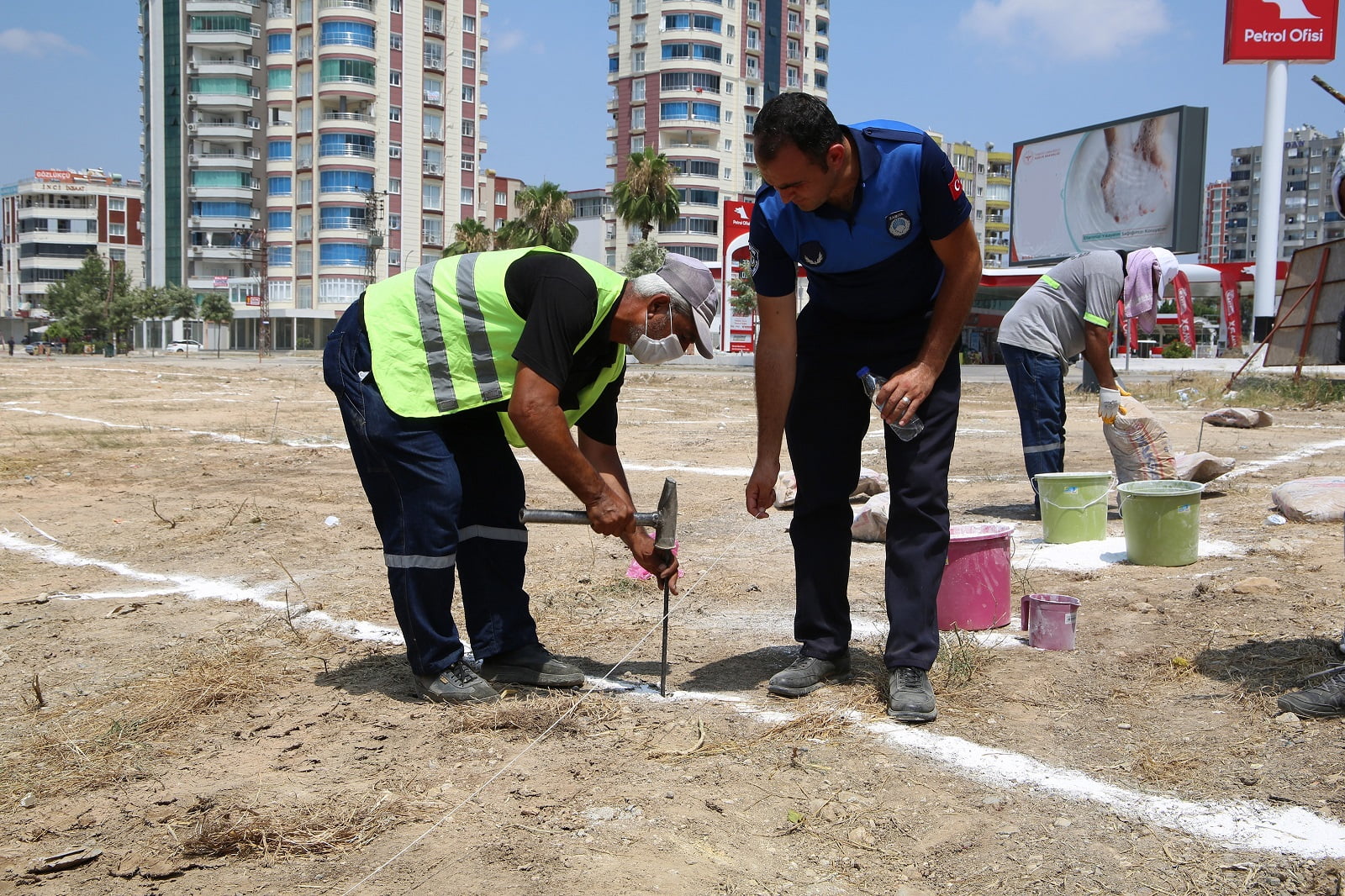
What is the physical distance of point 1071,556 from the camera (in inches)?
230

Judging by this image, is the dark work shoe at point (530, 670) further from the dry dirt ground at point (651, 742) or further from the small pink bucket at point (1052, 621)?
the small pink bucket at point (1052, 621)

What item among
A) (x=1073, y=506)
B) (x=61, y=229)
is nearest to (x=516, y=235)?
(x=1073, y=506)

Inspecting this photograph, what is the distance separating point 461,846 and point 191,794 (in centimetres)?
82

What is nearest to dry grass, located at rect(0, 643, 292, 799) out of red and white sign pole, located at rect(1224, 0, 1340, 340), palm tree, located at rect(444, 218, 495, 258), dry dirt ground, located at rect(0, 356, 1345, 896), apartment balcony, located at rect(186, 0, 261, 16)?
dry dirt ground, located at rect(0, 356, 1345, 896)

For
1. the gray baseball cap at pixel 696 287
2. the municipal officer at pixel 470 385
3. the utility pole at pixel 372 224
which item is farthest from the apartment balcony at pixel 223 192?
the gray baseball cap at pixel 696 287

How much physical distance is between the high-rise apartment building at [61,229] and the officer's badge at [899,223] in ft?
370

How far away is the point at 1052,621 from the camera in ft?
13.7

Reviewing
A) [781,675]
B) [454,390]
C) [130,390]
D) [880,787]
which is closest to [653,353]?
[454,390]

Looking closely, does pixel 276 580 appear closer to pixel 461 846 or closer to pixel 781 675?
pixel 781 675

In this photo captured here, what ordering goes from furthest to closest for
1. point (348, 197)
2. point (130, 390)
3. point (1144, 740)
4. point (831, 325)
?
point (348, 197) < point (130, 390) < point (831, 325) < point (1144, 740)

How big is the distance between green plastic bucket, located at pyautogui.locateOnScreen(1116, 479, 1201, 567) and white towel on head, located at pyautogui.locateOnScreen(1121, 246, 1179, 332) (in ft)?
6.08

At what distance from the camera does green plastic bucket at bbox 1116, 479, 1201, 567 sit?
212 inches

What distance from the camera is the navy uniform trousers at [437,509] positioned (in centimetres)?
359

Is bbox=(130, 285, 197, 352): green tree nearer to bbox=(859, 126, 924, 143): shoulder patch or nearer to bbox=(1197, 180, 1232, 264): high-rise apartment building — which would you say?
bbox=(859, 126, 924, 143): shoulder patch
